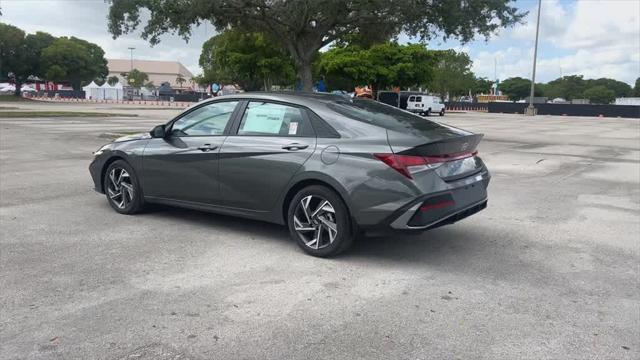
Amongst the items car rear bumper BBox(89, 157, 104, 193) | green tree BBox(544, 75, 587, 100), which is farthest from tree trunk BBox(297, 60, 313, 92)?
green tree BBox(544, 75, 587, 100)

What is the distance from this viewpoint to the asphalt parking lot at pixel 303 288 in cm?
351

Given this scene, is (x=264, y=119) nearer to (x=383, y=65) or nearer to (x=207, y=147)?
(x=207, y=147)

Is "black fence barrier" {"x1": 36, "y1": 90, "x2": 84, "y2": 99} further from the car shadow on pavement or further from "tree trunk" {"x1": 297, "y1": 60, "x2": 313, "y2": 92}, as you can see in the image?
the car shadow on pavement

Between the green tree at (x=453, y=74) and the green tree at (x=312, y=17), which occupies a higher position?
the green tree at (x=453, y=74)

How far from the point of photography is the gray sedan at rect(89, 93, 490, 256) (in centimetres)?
484

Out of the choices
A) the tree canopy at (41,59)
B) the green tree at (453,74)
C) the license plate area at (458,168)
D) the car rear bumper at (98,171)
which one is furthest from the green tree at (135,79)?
the license plate area at (458,168)

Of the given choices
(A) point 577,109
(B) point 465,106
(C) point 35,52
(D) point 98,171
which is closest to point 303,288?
(D) point 98,171

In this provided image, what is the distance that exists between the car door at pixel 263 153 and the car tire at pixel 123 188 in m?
1.36

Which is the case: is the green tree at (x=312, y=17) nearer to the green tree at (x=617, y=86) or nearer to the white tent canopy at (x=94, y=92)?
the white tent canopy at (x=94, y=92)

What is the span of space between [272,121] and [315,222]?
1.14 meters

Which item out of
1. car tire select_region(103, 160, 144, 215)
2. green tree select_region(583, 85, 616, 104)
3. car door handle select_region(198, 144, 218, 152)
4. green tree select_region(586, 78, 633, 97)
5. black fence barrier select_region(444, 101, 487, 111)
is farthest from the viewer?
green tree select_region(586, 78, 633, 97)

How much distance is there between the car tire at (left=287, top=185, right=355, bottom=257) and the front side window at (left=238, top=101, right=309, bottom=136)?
63cm

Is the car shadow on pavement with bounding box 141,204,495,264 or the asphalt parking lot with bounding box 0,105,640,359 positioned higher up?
the car shadow on pavement with bounding box 141,204,495,264

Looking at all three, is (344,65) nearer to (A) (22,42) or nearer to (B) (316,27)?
(B) (316,27)
